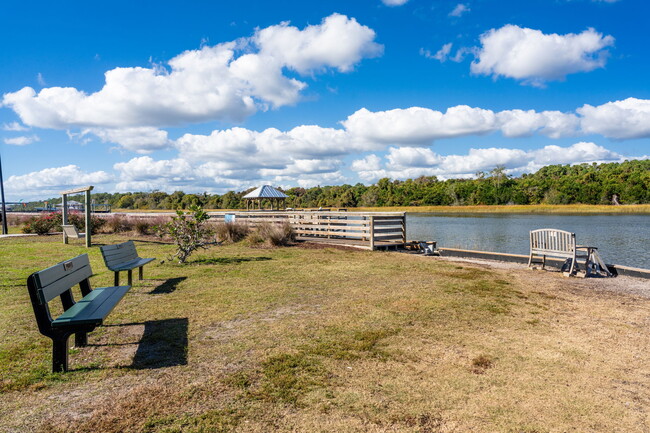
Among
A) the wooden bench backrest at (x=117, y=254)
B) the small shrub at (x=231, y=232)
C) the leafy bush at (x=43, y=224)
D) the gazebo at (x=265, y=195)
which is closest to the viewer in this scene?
the wooden bench backrest at (x=117, y=254)

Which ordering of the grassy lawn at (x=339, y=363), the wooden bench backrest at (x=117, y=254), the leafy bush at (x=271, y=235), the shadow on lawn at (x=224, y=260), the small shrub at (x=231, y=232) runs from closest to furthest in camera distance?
the grassy lawn at (x=339, y=363) < the wooden bench backrest at (x=117, y=254) < the shadow on lawn at (x=224, y=260) < the leafy bush at (x=271, y=235) < the small shrub at (x=231, y=232)

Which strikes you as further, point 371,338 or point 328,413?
point 371,338

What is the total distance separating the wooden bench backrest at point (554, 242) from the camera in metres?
8.05

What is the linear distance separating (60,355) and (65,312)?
427 mm

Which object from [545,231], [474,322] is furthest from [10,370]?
[545,231]

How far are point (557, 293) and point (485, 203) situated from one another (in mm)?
74257

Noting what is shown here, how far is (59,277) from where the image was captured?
3699 millimetres

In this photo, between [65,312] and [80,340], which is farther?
[80,340]

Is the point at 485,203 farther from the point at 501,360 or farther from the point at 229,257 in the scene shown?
the point at 501,360

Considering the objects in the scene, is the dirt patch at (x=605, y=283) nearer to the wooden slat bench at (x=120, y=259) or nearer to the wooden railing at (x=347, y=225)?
the wooden railing at (x=347, y=225)

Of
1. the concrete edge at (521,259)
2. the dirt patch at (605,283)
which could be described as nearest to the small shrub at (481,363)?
the dirt patch at (605,283)

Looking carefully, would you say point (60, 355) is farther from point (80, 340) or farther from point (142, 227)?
point (142, 227)

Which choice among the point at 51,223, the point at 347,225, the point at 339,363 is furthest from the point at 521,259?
the point at 51,223

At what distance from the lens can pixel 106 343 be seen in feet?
13.5
